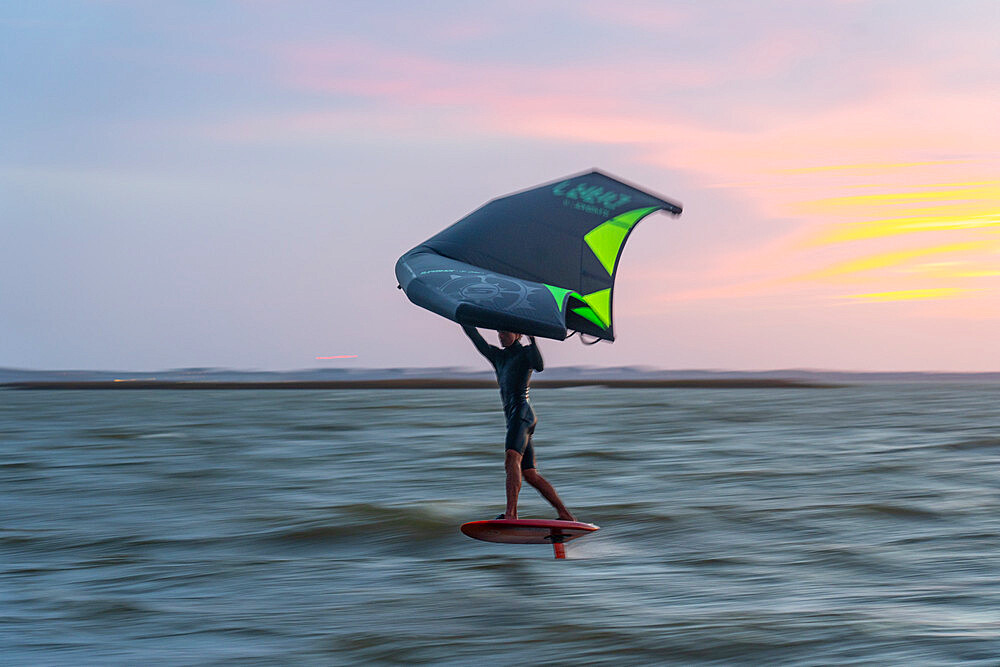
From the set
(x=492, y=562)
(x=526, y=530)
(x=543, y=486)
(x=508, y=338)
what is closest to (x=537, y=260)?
(x=508, y=338)

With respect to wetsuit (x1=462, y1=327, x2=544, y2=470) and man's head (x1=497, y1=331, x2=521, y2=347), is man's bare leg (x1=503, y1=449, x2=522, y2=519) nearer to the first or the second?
wetsuit (x1=462, y1=327, x2=544, y2=470)

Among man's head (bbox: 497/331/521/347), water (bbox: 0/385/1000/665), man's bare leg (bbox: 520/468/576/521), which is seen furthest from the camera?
man's bare leg (bbox: 520/468/576/521)

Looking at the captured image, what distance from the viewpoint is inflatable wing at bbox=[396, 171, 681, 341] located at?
8344mm

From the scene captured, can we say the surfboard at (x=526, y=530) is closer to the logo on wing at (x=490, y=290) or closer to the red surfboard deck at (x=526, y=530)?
the red surfboard deck at (x=526, y=530)

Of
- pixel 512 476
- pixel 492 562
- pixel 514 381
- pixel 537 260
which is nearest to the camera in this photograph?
pixel 537 260

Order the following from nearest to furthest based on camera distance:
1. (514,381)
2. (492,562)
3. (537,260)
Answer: (537,260), (514,381), (492,562)

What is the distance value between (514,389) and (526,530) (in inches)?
54.0

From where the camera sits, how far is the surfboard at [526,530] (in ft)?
31.7

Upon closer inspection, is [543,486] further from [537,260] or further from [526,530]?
[537,260]

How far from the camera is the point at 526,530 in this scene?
977cm

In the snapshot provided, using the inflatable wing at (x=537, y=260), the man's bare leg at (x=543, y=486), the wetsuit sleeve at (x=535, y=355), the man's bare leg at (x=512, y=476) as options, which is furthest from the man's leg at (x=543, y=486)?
the inflatable wing at (x=537, y=260)

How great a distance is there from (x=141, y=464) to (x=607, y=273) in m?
16.5

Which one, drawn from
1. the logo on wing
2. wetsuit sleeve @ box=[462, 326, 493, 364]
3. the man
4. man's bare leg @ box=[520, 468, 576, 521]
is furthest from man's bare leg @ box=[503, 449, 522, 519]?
the logo on wing

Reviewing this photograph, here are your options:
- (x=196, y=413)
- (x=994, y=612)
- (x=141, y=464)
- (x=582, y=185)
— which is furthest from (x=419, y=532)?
(x=196, y=413)
